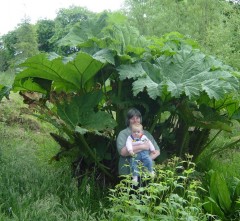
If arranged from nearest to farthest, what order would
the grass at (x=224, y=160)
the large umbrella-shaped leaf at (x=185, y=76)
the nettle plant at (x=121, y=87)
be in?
1. the large umbrella-shaped leaf at (x=185, y=76)
2. the nettle plant at (x=121, y=87)
3. the grass at (x=224, y=160)

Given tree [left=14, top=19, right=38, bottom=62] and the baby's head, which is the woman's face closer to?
the baby's head

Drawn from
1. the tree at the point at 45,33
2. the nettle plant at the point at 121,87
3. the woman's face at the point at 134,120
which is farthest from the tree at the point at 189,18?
the tree at the point at 45,33

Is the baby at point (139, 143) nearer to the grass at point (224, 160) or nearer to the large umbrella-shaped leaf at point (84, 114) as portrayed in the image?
the large umbrella-shaped leaf at point (84, 114)

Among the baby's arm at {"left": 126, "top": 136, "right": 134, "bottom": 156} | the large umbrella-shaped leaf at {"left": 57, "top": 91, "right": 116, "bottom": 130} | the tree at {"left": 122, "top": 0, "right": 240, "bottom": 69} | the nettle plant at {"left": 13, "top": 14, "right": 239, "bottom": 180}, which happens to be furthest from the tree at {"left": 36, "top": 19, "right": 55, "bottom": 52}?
the baby's arm at {"left": 126, "top": 136, "right": 134, "bottom": 156}

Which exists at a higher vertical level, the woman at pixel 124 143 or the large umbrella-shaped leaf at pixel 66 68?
the large umbrella-shaped leaf at pixel 66 68

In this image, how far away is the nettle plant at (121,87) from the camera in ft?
14.4

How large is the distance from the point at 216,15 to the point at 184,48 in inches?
238

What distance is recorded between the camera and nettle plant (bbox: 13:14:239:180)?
4.40m

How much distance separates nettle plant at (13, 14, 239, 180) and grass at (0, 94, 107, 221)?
1.10ft

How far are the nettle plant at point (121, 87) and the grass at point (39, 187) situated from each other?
1.10 feet

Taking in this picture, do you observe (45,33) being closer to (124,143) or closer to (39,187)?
(39,187)

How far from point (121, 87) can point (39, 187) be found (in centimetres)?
129

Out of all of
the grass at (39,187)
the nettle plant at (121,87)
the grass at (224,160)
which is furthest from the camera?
the grass at (224,160)

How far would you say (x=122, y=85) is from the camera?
497 cm
